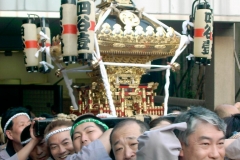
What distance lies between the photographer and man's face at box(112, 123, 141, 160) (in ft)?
7.36

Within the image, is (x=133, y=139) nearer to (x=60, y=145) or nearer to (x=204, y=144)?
(x=204, y=144)

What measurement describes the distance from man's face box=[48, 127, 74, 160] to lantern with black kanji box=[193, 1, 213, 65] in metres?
2.92

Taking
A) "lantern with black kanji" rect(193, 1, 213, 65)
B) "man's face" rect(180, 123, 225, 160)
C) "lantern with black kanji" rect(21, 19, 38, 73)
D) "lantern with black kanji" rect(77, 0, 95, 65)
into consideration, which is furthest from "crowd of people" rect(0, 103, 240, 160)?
"lantern with black kanji" rect(21, 19, 38, 73)

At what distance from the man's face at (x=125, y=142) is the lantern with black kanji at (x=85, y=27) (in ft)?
8.14

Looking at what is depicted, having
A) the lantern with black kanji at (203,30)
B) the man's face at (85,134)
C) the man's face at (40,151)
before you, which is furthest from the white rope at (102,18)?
the man's face at (85,134)

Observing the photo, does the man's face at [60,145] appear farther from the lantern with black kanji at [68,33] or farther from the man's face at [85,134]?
the lantern with black kanji at [68,33]

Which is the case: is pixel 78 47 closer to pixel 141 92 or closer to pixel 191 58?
pixel 141 92

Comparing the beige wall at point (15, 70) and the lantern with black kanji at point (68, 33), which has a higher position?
the lantern with black kanji at point (68, 33)

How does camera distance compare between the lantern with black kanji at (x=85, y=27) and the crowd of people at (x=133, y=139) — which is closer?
the crowd of people at (x=133, y=139)

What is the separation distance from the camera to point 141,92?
563 centimetres

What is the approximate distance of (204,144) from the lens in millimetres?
1933

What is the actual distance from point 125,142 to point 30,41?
3881 mm

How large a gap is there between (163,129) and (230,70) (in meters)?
8.10

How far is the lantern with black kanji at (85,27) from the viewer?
15.4 ft
